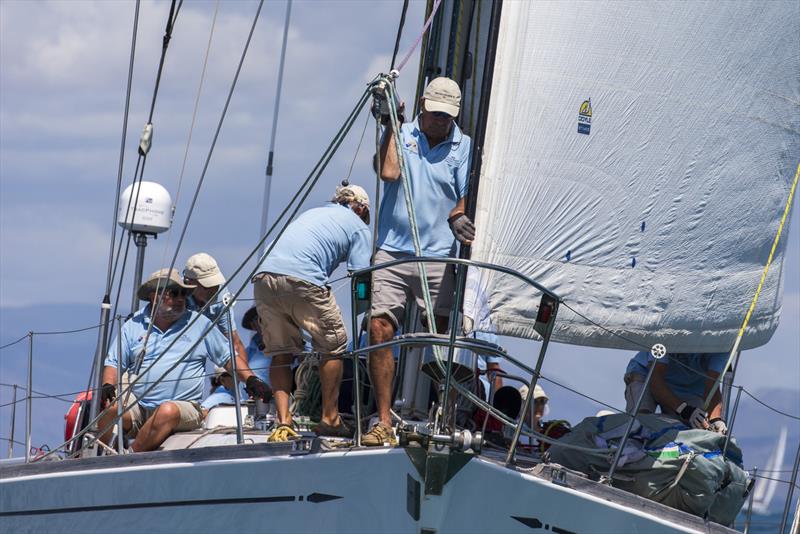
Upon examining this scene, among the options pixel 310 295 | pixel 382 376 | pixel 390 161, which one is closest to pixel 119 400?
pixel 310 295

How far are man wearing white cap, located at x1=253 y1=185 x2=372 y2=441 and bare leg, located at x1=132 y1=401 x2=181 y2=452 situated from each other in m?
0.60

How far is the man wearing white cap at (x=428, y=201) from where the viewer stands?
25.4 ft

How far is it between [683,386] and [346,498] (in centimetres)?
→ 273

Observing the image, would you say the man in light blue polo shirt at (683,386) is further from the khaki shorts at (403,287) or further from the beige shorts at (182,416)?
the beige shorts at (182,416)

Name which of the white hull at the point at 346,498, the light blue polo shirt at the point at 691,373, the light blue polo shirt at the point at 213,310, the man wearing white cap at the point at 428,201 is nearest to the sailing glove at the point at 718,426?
the light blue polo shirt at the point at 691,373

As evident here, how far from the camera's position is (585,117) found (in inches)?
320

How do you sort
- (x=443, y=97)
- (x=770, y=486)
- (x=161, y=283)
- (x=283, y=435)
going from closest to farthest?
(x=283, y=435) < (x=443, y=97) < (x=161, y=283) < (x=770, y=486)

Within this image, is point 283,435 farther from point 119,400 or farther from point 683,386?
point 683,386

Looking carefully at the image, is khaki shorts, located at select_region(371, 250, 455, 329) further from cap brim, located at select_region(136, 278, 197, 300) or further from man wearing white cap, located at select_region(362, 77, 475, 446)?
cap brim, located at select_region(136, 278, 197, 300)

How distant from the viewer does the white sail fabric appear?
7.96m

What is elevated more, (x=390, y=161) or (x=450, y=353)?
(x=390, y=161)

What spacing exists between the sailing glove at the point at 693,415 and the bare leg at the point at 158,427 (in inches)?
107

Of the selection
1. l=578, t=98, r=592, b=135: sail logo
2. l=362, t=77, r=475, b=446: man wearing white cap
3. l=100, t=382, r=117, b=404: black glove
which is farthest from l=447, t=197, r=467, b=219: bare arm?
l=100, t=382, r=117, b=404: black glove

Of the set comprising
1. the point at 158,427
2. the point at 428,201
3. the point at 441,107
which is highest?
the point at 441,107
